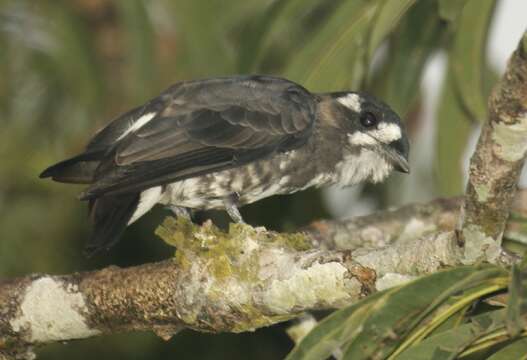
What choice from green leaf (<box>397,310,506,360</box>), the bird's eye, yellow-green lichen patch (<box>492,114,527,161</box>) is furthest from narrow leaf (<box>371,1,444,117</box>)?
green leaf (<box>397,310,506,360</box>)

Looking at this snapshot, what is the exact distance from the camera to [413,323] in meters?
2.65

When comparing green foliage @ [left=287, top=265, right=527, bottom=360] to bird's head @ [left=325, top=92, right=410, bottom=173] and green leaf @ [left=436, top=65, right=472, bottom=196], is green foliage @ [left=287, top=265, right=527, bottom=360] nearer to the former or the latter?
bird's head @ [left=325, top=92, right=410, bottom=173]

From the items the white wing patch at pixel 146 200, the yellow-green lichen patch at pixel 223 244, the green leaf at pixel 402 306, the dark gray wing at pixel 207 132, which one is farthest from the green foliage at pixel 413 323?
the white wing patch at pixel 146 200

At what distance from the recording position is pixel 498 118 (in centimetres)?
289

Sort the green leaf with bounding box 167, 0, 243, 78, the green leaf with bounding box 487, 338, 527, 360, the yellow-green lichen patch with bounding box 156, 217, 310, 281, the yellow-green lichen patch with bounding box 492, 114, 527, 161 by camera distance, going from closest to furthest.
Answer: the green leaf with bounding box 487, 338, 527, 360 → the yellow-green lichen patch with bounding box 492, 114, 527, 161 → the yellow-green lichen patch with bounding box 156, 217, 310, 281 → the green leaf with bounding box 167, 0, 243, 78

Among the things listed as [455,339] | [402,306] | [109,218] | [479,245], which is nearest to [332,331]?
Result: [402,306]

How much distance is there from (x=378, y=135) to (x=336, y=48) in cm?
45

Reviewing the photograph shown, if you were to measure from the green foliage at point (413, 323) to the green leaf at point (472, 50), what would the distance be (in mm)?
1995

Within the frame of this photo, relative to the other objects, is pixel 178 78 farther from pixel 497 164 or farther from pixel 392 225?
pixel 497 164

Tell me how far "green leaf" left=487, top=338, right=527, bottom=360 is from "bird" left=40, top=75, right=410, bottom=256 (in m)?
1.79

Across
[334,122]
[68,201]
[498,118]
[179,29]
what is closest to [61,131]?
[68,201]

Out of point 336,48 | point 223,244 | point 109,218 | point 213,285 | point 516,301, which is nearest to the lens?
point 516,301

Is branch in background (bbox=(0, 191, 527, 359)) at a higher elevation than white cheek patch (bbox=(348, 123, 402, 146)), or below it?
below

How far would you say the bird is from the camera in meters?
4.20
